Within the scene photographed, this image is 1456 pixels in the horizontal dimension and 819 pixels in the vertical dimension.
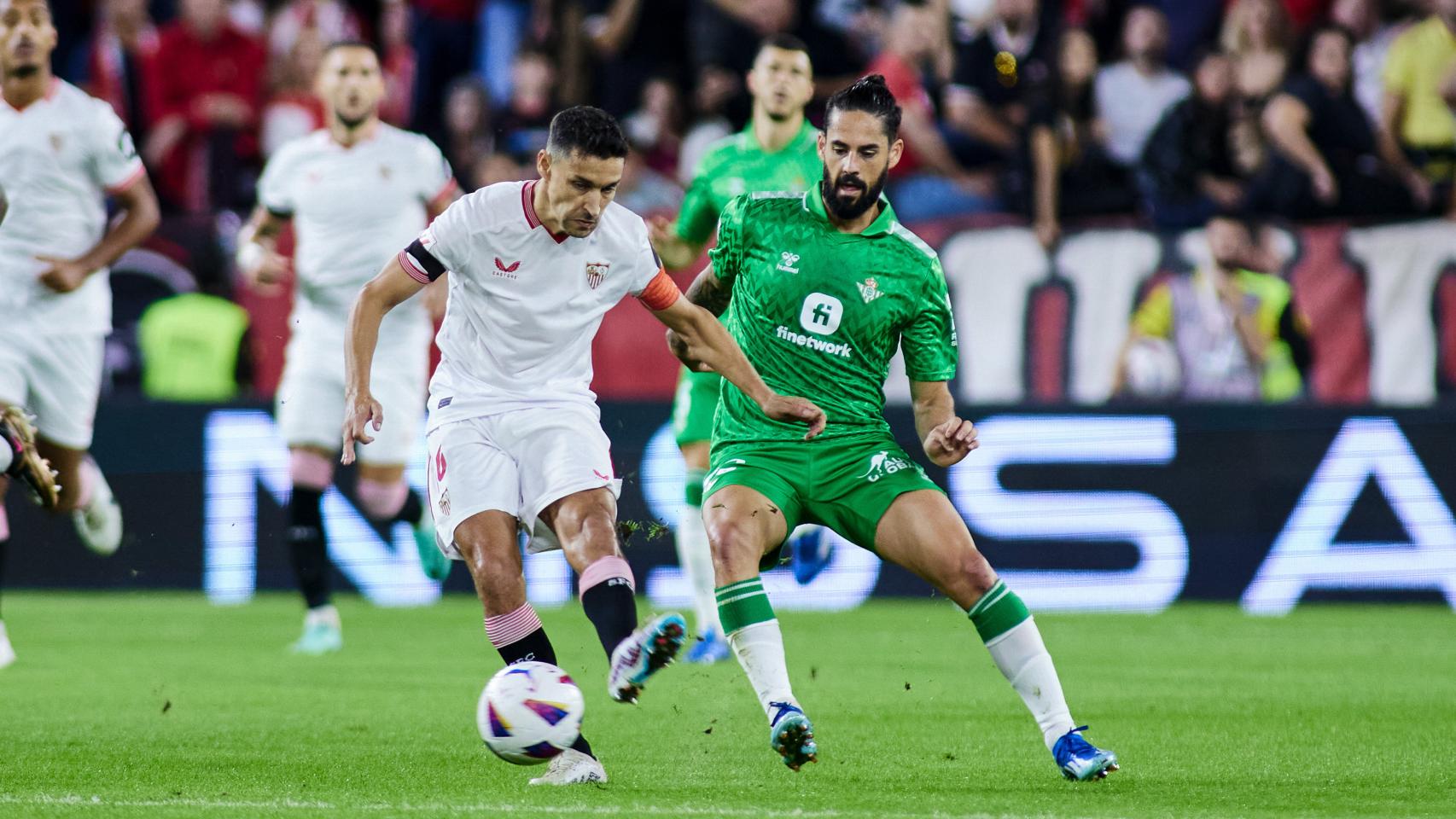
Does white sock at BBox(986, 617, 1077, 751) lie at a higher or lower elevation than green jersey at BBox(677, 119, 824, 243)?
lower

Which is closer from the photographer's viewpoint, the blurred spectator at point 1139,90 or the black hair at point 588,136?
the black hair at point 588,136

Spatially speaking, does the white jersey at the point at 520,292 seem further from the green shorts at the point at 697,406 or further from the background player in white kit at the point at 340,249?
the background player in white kit at the point at 340,249

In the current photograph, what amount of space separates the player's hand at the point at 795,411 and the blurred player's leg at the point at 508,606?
0.87 m

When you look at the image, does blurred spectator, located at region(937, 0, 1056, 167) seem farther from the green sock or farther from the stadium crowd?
the green sock

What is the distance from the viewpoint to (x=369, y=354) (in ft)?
19.7

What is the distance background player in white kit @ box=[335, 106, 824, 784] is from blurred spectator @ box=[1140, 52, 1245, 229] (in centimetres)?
792

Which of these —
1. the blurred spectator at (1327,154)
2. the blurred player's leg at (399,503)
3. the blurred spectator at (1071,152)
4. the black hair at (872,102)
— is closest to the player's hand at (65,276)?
the blurred player's leg at (399,503)

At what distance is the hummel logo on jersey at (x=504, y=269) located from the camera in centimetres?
614

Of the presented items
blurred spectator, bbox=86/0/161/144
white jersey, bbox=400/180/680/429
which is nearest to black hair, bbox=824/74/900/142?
white jersey, bbox=400/180/680/429

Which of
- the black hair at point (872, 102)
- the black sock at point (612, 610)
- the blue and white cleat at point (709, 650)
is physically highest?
the black hair at point (872, 102)

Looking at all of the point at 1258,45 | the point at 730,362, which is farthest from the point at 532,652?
the point at 1258,45

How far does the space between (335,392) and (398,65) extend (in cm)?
568

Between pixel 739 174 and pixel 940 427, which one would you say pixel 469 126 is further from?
pixel 940 427

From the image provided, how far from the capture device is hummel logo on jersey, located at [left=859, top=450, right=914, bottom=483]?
20.6 feet
